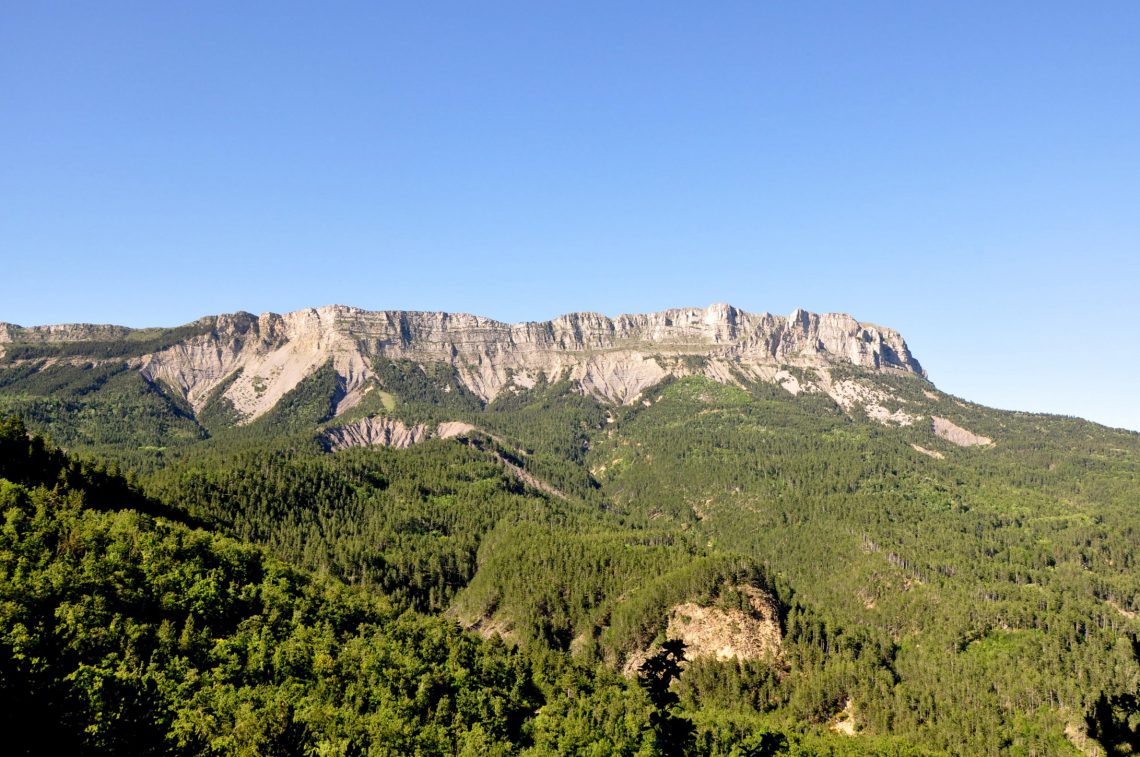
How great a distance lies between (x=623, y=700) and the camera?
12112 cm

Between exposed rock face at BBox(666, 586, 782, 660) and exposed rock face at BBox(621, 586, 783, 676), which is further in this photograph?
exposed rock face at BBox(666, 586, 782, 660)

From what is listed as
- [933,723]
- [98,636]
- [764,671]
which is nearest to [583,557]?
[764,671]

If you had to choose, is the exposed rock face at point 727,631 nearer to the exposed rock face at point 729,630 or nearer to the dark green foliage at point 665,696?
the exposed rock face at point 729,630

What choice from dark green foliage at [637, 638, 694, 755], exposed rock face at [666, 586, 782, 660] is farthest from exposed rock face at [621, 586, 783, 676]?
dark green foliage at [637, 638, 694, 755]

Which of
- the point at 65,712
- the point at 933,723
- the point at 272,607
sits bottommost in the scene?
the point at 933,723

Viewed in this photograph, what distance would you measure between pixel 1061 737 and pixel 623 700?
8463 cm

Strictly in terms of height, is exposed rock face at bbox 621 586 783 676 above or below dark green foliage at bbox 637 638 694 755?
below

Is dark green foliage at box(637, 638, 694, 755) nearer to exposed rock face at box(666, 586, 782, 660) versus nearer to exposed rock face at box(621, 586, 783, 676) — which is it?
exposed rock face at box(621, 586, 783, 676)

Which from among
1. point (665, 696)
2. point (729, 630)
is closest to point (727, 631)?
point (729, 630)

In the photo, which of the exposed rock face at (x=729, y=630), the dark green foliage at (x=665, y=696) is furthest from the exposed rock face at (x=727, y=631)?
the dark green foliage at (x=665, y=696)

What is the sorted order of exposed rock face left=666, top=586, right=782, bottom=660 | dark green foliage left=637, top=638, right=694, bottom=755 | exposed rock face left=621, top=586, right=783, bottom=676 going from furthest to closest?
exposed rock face left=666, top=586, right=782, bottom=660
exposed rock face left=621, top=586, right=783, bottom=676
dark green foliage left=637, top=638, right=694, bottom=755

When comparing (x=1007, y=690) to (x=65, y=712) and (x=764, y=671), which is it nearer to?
(x=764, y=671)

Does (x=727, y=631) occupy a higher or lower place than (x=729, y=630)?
lower

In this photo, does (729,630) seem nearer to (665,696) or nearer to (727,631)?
(727,631)
